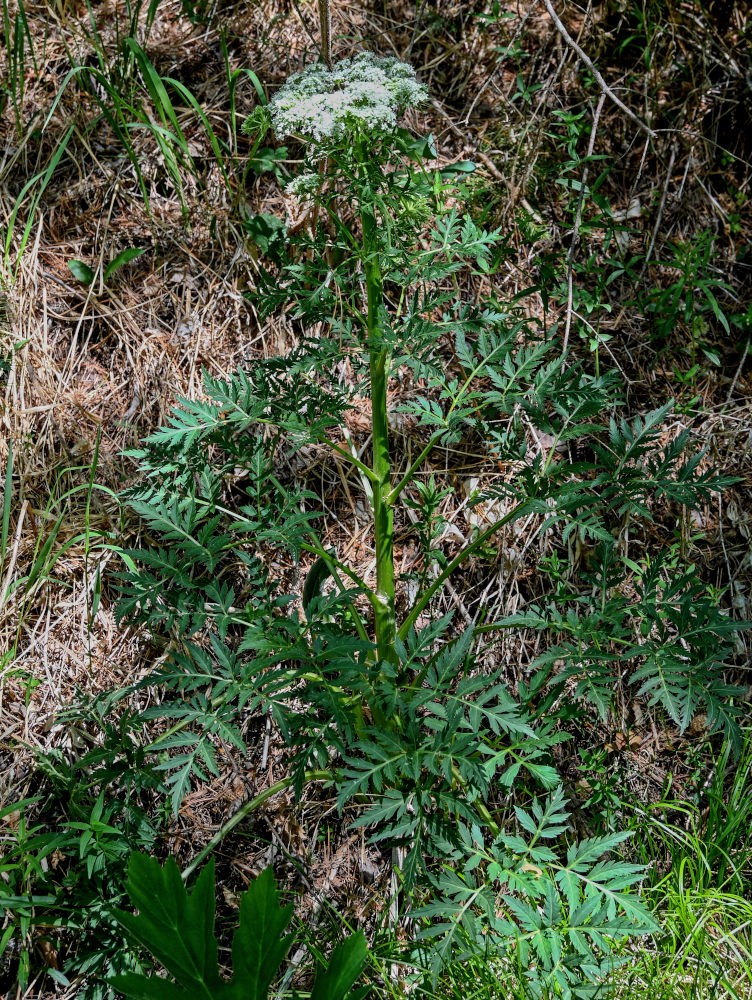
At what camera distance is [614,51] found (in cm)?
287

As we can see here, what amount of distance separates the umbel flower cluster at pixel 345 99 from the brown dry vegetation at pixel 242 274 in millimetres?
846

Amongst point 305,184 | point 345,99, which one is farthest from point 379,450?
point 345,99

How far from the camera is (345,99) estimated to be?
1690 millimetres

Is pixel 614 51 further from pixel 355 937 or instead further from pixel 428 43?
pixel 355 937

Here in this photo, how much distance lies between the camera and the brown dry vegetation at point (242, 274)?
2.37 meters

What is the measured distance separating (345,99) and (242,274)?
1.07 meters

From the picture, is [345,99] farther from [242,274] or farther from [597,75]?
[242,274]

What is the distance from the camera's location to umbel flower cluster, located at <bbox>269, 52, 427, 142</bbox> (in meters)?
1.69

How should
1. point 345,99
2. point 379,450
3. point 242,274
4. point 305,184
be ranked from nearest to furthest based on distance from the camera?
point 345,99 → point 305,184 → point 379,450 → point 242,274

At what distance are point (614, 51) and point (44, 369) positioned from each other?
87.1 inches

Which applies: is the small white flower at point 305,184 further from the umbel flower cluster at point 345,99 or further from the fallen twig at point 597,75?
the fallen twig at point 597,75

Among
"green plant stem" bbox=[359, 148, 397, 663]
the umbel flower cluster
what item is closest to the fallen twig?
the umbel flower cluster

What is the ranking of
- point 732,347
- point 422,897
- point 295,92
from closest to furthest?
point 295,92, point 422,897, point 732,347

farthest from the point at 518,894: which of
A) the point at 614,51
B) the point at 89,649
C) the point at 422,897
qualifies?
the point at 614,51
